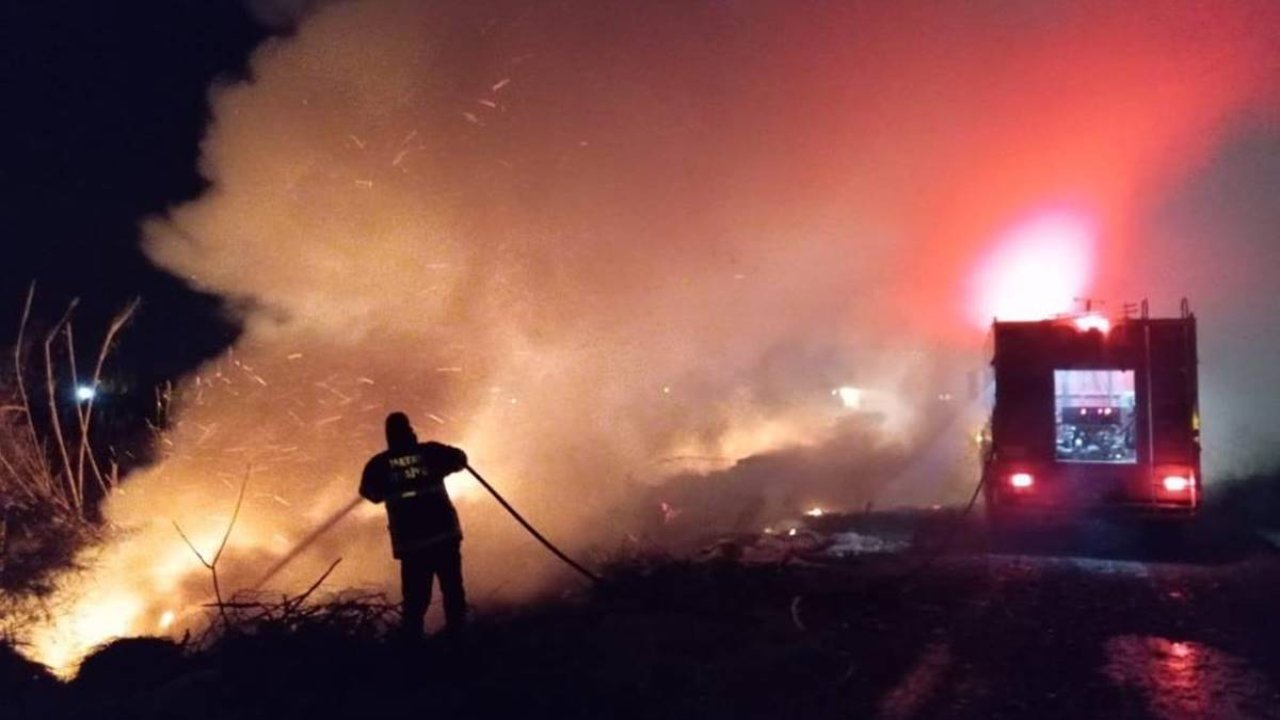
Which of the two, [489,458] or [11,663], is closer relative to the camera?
[11,663]

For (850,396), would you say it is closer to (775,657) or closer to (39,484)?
(39,484)

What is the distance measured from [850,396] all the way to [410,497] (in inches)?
949

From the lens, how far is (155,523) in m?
11.4

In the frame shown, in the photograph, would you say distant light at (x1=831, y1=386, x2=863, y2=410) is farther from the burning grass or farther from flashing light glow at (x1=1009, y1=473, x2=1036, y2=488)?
the burning grass

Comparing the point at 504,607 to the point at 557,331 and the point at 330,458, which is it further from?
the point at 557,331

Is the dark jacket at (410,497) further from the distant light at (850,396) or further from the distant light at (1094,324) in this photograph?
the distant light at (850,396)

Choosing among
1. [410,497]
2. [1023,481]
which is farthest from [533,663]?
[1023,481]

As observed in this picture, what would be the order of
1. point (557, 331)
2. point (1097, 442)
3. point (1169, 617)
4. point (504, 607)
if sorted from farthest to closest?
point (557, 331) < point (1097, 442) < point (504, 607) < point (1169, 617)

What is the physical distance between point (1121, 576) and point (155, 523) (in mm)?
9318

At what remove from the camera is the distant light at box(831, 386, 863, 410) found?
96.1 ft

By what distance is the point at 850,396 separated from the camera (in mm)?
29859

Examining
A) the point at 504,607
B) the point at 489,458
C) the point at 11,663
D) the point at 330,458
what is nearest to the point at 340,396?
the point at 330,458

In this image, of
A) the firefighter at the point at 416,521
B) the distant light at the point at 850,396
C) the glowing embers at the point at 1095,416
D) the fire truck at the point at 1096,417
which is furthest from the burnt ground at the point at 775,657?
the distant light at the point at 850,396

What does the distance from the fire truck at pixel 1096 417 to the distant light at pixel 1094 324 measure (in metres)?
0.01
